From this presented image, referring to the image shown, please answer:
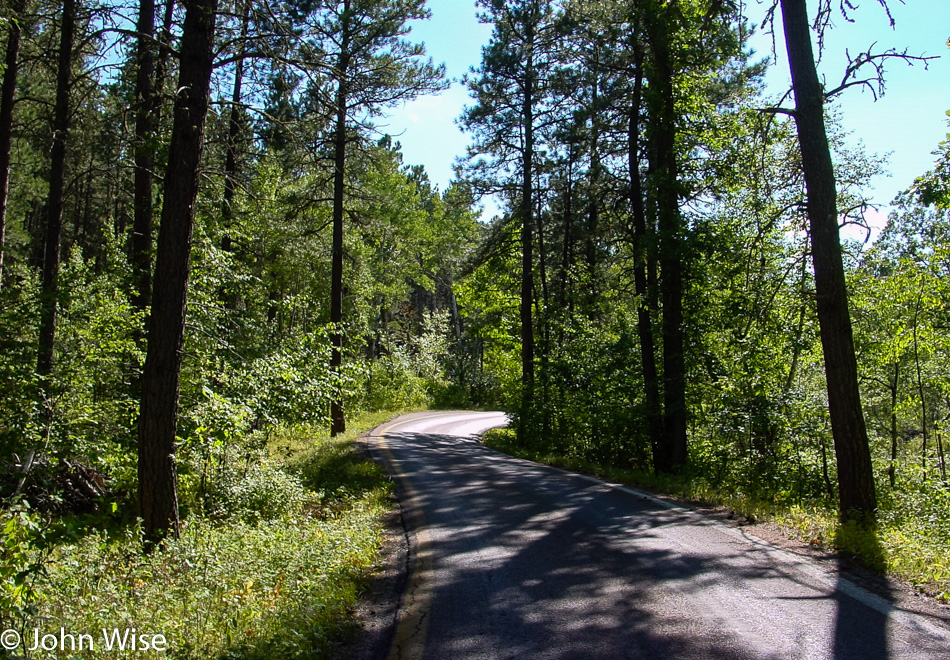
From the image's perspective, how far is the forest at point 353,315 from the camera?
666 centimetres

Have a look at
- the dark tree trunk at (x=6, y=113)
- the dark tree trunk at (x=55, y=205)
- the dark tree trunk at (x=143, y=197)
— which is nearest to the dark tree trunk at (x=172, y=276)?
the dark tree trunk at (x=55, y=205)

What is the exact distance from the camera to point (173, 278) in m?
6.95

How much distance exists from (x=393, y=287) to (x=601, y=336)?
56.9ft

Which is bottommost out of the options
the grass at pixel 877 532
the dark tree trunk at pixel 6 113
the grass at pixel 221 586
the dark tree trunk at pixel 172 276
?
the grass at pixel 221 586

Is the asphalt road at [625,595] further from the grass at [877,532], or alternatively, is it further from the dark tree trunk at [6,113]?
the dark tree trunk at [6,113]

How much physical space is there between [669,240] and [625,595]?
9899 mm

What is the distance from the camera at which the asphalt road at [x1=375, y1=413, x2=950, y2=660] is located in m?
4.27

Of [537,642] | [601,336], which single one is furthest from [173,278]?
[601,336]

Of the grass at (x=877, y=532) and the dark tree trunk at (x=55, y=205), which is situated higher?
the dark tree trunk at (x=55, y=205)

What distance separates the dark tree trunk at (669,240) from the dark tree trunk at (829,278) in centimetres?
519

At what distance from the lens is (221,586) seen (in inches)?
224

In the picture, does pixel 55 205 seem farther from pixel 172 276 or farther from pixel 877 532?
pixel 877 532

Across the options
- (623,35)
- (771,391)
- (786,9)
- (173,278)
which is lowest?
(771,391)

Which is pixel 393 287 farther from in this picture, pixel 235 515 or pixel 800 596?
pixel 800 596
